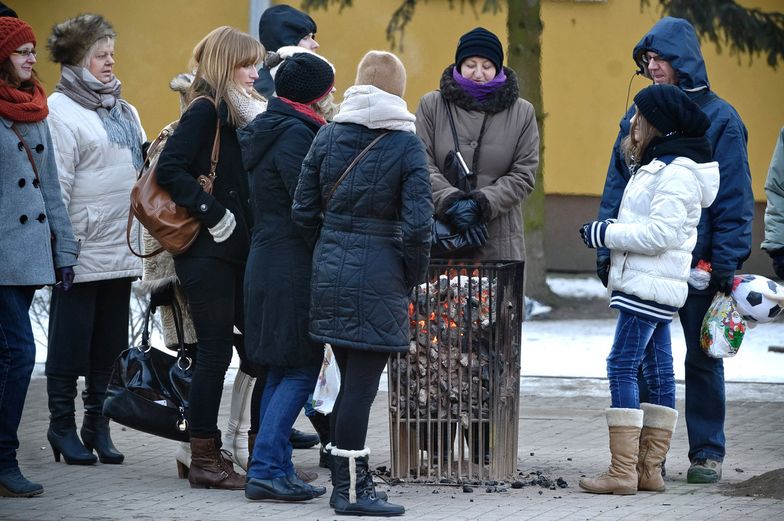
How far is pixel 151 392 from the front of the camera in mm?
6332

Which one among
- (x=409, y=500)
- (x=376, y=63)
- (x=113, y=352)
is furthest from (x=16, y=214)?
(x=409, y=500)

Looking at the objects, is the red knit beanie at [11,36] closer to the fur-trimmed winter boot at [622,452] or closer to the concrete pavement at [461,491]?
the concrete pavement at [461,491]

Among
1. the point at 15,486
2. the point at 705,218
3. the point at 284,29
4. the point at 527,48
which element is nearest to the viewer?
the point at 15,486

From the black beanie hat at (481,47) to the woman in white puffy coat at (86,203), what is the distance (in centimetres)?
178

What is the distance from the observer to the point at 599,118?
15.7 m

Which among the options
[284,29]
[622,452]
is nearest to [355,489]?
[622,452]

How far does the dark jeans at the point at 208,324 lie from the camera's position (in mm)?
6121

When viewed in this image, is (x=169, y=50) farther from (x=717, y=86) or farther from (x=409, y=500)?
(x=409, y=500)

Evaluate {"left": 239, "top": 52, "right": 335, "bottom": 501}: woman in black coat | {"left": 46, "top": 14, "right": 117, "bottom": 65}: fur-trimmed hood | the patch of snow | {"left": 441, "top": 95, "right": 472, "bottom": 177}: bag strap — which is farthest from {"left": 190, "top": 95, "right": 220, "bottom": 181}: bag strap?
the patch of snow

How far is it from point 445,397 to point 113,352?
6.05 feet

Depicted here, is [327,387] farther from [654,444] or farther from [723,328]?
[723,328]

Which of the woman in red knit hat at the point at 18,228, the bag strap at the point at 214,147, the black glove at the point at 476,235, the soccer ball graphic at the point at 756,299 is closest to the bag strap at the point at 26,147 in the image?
the woman in red knit hat at the point at 18,228

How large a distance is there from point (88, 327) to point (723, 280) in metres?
3.14

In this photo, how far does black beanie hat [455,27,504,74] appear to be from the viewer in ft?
22.8
